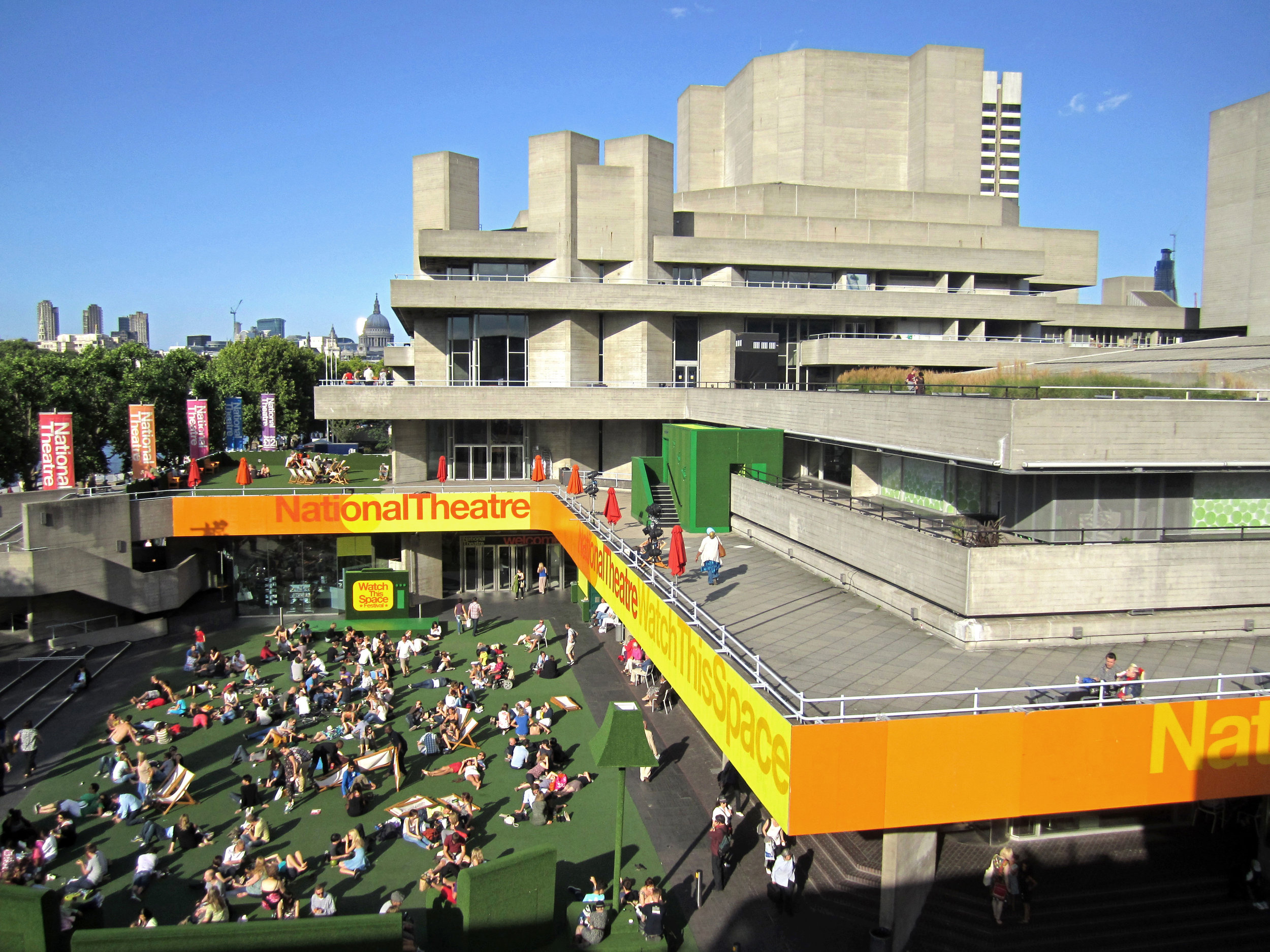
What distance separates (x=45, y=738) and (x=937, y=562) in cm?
2378

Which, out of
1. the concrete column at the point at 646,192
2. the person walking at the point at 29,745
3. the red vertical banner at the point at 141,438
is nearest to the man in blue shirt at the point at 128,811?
the person walking at the point at 29,745

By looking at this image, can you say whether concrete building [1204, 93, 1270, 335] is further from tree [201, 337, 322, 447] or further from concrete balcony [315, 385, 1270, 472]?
tree [201, 337, 322, 447]

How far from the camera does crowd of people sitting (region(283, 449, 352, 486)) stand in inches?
1563

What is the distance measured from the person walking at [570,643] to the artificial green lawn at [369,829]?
12.7 feet

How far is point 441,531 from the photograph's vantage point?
37031 millimetres

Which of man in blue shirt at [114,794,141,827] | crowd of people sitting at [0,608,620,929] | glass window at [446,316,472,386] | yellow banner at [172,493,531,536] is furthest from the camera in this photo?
glass window at [446,316,472,386]

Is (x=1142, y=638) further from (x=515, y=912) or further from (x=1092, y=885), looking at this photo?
(x=515, y=912)

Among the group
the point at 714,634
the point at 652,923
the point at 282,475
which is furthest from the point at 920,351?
the point at 652,923

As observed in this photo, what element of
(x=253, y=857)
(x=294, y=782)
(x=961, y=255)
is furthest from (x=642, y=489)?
(x=961, y=255)

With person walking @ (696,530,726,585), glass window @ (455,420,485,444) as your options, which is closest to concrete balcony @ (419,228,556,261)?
glass window @ (455,420,485,444)

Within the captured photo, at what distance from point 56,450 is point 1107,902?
36762mm

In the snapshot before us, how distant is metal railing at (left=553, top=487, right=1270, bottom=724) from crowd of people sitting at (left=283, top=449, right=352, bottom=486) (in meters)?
30.2

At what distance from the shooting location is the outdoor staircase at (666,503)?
28484 mm

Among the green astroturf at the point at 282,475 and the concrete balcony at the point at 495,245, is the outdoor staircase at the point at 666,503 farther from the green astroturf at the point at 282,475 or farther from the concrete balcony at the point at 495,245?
the concrete balcony at the point at 495,245
